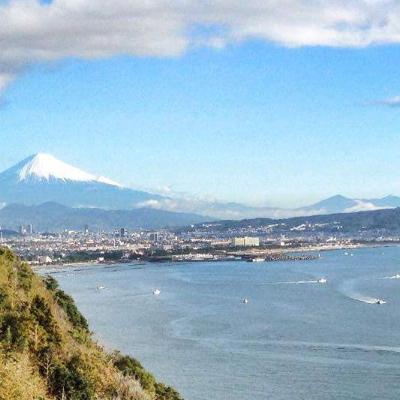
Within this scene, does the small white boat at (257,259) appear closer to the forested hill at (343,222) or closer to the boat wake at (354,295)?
the boat wake at (354,295)

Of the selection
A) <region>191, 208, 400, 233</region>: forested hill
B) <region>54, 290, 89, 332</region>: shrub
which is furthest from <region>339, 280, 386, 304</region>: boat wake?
<region>191, 208, 400, 233</region>: forested hill

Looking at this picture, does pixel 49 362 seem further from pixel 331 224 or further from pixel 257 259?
pixel 331 224

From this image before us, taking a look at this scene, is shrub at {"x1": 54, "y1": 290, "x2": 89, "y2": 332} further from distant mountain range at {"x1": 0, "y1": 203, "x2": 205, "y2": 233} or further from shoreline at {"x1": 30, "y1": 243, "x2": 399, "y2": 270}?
distant mountain range at {"x1": 0, "y1": 203, "x2": 205, "y2": 233}

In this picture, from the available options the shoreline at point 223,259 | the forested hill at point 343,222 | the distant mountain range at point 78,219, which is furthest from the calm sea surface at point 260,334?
the distant mountain range at point 78,219

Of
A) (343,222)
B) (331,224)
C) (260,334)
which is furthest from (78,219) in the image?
(260,334)

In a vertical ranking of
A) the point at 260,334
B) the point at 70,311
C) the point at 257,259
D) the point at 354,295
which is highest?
the point at 70,311
